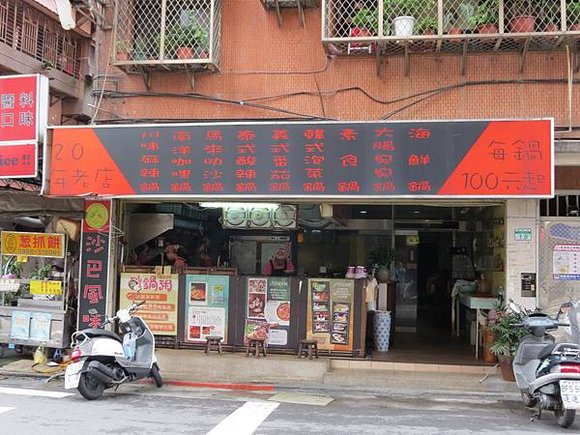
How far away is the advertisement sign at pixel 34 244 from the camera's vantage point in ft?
33.0

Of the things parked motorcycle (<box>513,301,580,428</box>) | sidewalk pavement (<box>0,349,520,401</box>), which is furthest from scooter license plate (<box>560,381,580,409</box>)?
sidewalk pavement (<box>0,349,520,401</box>)

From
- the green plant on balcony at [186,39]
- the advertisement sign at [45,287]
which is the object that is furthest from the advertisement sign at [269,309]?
the green plant on balcony at [186,39]

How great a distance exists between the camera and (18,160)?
9367 mm

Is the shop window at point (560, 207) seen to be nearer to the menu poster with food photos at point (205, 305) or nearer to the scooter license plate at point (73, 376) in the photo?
the menu poster with food photos at point (205, 305)

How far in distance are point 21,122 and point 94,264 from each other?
260 centimetres

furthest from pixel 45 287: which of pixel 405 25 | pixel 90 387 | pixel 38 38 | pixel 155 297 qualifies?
pixel 38 38

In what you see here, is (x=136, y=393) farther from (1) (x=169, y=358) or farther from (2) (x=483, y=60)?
(2) (x=483, y=60)

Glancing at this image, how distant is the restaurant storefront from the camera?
27.2ft

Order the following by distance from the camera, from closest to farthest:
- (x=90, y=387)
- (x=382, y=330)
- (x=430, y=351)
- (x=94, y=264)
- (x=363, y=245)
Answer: (x=90, y=387), (x=94, y=264), (x=382, y=330), (x=430, y=351), (x=363, y=245)

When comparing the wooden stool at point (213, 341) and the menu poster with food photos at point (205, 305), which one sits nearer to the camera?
the wooden stool at point (213, 341)

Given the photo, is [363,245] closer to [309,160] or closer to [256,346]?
[256,346]

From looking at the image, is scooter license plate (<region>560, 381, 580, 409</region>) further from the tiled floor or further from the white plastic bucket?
the white plastic bucket

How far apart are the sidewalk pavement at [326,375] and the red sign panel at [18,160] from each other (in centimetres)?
324

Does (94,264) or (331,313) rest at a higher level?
(94,264)
